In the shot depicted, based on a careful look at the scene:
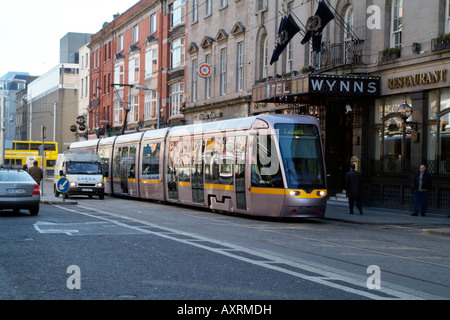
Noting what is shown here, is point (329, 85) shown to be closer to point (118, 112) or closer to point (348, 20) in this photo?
point (348, 20)

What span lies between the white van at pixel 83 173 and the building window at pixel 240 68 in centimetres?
910

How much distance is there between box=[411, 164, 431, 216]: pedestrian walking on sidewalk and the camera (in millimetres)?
22484

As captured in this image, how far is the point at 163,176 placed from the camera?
27.5 m

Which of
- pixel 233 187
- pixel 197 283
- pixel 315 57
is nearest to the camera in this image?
pixel 197 283

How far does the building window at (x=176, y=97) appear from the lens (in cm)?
4594

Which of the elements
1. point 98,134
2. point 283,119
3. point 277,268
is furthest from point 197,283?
point 98,134

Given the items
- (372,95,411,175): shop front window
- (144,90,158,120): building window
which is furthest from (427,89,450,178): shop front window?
(144,90,158,120): building window

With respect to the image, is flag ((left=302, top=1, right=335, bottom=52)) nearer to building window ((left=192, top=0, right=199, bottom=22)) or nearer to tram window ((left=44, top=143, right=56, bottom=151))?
building window ((left=192, top=0, right=199, bottom=22))

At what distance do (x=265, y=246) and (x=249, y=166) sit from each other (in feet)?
23.4

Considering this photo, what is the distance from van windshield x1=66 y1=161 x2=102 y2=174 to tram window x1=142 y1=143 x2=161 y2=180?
11.2 feet

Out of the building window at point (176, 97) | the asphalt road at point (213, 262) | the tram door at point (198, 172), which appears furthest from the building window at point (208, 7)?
the asphalt road at point (213, 262)

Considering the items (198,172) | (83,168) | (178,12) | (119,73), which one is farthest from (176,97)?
(198,172)

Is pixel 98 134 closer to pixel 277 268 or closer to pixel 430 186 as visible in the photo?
pixel 430 186
